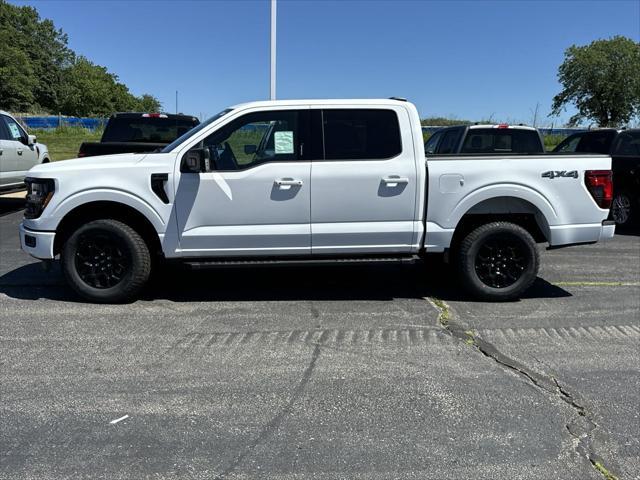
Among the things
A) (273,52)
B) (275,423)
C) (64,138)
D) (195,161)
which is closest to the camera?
(275,423)

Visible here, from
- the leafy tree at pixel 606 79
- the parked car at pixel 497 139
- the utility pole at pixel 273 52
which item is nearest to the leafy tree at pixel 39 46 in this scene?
the leafy tree at pixel 606 79

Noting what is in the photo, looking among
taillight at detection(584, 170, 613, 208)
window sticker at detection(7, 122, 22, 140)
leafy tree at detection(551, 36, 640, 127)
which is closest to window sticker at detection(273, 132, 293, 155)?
taillight at detection(584, 170, 613, 208)

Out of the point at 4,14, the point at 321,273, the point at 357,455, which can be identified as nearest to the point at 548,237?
the point at 321,273

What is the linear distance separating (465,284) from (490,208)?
838 mm

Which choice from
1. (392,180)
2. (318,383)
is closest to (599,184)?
(392,180)

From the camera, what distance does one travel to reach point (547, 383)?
3.98 metres

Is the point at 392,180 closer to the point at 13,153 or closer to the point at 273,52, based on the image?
the point at 13,153

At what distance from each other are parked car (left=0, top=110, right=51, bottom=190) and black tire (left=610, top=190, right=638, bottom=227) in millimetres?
11751

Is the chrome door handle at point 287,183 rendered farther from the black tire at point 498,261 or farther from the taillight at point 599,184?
the taillight at point 599,184

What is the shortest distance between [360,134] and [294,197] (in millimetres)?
937

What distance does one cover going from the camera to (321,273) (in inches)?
277

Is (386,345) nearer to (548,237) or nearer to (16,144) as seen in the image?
(548,237)

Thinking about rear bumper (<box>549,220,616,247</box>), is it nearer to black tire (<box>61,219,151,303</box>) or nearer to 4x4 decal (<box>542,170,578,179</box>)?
4x4 decal (<box>542,170,578,179</box>)

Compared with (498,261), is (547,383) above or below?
below
